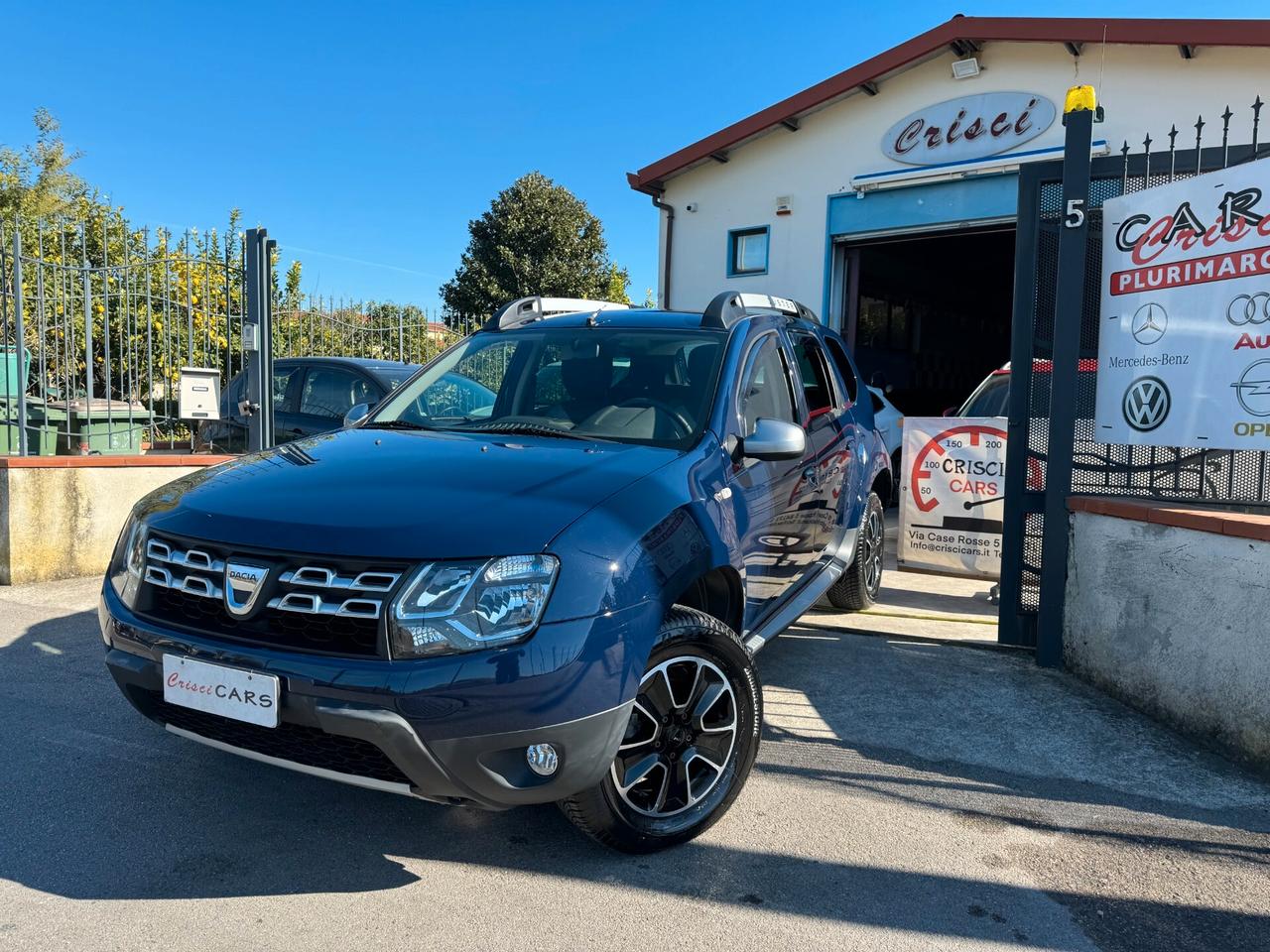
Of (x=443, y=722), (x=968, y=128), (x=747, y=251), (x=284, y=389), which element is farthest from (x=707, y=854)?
(x=747, y=251)

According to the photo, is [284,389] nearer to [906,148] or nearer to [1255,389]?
[1255,389]

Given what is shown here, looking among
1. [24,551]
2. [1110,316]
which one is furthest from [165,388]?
[1110,316]

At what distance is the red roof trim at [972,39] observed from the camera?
10125 millimetres

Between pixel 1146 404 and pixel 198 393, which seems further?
pixel 198 393

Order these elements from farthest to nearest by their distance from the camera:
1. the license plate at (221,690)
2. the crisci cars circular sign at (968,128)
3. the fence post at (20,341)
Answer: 1. the crisci cars circular sign at (968,128)
2. the fence post at (20,341)
3. the license plate at (221,690)

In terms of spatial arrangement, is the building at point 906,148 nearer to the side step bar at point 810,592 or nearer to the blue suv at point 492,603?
the side step bar at point 810,592

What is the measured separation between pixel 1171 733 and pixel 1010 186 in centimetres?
952

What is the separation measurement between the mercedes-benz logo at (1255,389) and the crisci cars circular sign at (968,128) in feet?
28.5

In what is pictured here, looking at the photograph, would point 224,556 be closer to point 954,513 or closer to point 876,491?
point 876,491

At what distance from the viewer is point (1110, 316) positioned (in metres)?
4.70

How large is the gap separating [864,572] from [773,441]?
9.02 feet

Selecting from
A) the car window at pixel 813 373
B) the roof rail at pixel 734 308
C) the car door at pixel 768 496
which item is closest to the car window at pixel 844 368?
the car window at pixel 813 373

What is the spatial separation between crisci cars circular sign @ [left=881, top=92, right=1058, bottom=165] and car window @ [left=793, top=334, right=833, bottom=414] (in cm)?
833

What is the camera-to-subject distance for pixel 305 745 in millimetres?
2488
